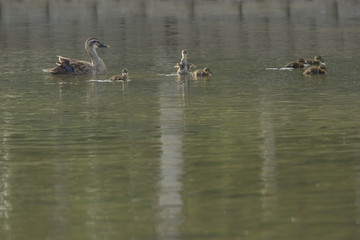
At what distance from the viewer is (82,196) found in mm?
12227

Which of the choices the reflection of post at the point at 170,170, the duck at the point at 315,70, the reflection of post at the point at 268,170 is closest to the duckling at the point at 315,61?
the duck at the point at 315,70

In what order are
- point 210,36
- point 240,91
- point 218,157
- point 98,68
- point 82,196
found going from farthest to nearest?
1. point 210,36
2. point 98,68
3. point 240,91
4. point 218,157
5. point 82,196

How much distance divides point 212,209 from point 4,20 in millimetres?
54709

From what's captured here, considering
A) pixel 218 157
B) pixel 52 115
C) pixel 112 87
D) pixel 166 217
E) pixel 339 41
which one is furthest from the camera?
pixel 339 41

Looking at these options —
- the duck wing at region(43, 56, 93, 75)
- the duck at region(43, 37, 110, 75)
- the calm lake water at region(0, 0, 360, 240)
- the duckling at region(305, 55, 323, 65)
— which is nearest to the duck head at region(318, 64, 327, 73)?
the calm lake water at region(0, 0, 360, 240)

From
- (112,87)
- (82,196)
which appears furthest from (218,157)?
(112,87)

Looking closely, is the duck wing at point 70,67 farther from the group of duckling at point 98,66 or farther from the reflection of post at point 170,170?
the reflection of post at point 170,170

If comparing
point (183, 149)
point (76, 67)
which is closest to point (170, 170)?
point (183, 149)

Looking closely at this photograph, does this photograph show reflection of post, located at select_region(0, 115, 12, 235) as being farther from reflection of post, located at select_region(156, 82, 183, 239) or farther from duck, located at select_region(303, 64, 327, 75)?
duck, located at select_region(303, 64, 327, 75)

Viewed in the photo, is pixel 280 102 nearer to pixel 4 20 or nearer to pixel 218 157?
pixel 218 157

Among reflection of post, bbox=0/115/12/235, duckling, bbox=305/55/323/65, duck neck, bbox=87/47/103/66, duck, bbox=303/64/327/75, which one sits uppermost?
duck neck, bbox=87/47/103/66

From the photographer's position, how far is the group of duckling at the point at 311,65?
27.3 metres

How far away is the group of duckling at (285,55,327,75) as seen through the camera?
27.3m

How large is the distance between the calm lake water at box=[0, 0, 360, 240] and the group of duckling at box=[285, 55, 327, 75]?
336 millimetres
